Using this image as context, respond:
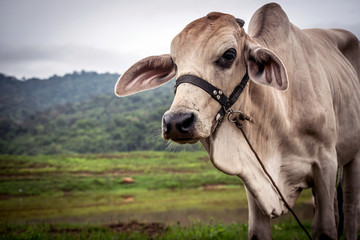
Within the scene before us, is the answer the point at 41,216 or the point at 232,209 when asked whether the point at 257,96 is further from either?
the point at 41,216

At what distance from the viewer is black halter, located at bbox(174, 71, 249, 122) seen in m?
2.18

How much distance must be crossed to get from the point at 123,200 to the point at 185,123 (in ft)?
39.5

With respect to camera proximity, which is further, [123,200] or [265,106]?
[123,200]

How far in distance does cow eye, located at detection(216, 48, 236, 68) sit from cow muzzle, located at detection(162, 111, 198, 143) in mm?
455

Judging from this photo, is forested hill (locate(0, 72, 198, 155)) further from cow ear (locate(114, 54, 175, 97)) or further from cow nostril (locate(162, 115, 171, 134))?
cow nostril (locate(162, 115, 171, 134))

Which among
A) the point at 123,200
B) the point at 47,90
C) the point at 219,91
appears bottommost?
the point at 123,200

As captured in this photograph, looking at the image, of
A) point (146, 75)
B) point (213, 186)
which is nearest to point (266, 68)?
point (146, 75)

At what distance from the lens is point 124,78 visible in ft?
9.06

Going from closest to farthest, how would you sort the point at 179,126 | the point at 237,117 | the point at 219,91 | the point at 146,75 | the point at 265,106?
the point at 179,126
the point at 219,91
the point at 237,117
the point at 265,106
the point at 146,75

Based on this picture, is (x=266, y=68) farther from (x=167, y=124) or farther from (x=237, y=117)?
(x=167, y=124)

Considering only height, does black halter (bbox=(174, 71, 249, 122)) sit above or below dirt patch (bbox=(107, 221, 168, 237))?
above

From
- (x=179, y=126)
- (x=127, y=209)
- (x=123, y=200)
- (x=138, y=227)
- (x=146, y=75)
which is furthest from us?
(x=123, y=200)

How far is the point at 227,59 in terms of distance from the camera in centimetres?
232

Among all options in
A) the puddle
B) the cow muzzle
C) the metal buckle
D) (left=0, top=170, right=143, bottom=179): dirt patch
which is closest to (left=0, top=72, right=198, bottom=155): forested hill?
(left=0, top=170, right=143, bottom=179): dirt patch
